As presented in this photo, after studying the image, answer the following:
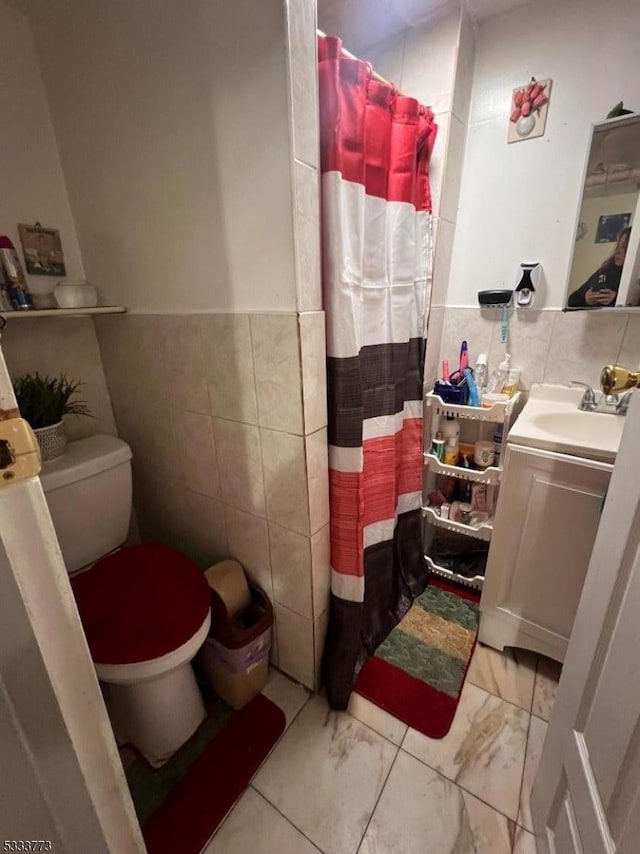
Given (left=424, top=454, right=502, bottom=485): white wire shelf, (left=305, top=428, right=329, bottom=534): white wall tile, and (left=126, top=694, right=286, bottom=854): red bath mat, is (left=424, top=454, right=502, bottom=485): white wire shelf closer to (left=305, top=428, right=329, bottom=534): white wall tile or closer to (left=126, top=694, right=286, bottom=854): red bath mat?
(left=305, top=428, right=329, bottom=534): white wall tile

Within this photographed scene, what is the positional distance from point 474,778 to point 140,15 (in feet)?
7.02

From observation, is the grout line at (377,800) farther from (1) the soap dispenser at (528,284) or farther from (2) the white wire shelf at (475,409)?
(1) the soap dispenser at (528,284)

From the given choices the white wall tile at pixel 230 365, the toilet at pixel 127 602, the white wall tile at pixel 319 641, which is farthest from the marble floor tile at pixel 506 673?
the white wall tile at pixel 230 365

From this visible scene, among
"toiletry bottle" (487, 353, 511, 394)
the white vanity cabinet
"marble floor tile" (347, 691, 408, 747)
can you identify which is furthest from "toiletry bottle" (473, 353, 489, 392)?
"marble floor tile" (347, 691, 408, 747)

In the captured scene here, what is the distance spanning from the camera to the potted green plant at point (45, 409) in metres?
1.09

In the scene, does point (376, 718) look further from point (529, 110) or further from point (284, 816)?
point (529, 110)

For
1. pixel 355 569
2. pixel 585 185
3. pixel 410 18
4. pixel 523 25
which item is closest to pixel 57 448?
pixel 355 569

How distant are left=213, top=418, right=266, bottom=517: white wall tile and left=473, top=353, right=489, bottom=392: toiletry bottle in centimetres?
95

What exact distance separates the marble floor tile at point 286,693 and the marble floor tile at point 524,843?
0.64m

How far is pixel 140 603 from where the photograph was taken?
1005 mm

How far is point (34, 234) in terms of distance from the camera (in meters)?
1.17

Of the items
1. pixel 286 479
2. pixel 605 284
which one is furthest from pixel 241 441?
pixel 605 284

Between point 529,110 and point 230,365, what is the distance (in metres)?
1.33

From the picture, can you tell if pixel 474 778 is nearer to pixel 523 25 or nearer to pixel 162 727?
pixel 162 727
